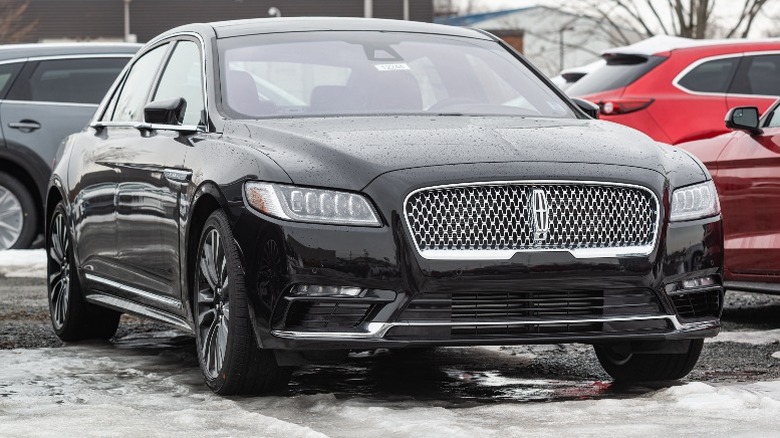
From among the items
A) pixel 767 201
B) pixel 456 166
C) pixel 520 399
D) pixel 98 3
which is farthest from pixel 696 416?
pixel 98 3

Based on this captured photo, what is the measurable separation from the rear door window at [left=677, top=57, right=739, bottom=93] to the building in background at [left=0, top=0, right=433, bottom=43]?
40599mm

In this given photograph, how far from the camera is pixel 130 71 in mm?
9047

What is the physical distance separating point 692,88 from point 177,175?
7.37 meters

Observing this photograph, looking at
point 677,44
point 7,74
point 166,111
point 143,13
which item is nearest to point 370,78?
point 166,111

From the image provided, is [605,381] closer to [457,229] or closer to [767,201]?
[457,229]

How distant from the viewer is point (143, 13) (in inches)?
2172

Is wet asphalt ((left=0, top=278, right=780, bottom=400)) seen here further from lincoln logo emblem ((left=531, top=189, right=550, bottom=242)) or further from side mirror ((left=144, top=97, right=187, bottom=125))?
side mirror ((left=144, top=97, right=187, bottom=125))

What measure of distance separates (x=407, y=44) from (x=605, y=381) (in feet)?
5.95

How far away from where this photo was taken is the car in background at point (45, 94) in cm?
1460

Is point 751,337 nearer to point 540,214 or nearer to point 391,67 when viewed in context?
point 391,67

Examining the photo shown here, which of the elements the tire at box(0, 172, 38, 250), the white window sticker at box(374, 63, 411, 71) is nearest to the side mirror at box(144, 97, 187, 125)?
the white window sticker at box(374, 63, 411, 71)

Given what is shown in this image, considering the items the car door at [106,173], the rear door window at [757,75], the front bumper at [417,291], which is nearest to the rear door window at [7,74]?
the car door at [106,173]

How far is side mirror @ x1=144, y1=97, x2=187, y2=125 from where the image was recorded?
736cm

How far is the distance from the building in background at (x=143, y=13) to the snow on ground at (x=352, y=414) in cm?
4766
